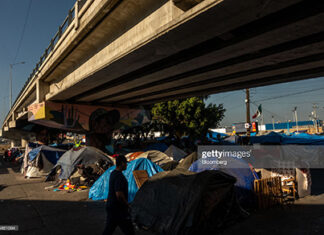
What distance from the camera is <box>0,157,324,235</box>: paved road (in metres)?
5.89

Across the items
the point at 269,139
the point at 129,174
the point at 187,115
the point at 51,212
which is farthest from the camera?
the point at 187,115

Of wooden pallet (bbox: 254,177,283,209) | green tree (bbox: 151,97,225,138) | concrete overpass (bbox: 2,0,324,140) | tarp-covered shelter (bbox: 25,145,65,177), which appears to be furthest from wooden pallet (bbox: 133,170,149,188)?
green tree (bbox: 151,97,225,138)

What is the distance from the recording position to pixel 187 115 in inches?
988

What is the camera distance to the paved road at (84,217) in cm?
589

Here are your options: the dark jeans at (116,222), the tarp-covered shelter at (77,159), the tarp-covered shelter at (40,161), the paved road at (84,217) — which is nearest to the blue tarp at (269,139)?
the paved road at (84,217)

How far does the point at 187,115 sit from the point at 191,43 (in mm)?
17864

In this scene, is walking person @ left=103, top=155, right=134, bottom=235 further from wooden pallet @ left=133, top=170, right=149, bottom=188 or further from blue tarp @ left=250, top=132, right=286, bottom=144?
blue tarp @ left=250, top=132, right=286, bottom=144

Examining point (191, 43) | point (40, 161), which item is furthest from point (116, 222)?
point (40, 161)

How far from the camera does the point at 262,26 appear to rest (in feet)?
22.9

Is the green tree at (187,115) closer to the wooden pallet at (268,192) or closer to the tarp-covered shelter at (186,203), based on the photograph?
the wooden pallet at (268,192)

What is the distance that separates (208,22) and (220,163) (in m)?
4.42

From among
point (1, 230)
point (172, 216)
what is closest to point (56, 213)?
point (1, 230)

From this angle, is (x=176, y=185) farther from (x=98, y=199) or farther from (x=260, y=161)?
(x=260, y=161)

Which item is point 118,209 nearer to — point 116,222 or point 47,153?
point 116,222
